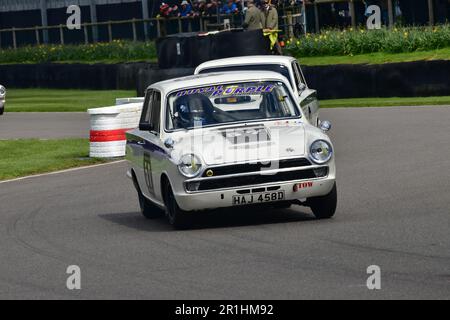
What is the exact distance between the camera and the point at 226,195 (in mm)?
12000

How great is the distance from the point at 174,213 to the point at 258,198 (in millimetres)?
851

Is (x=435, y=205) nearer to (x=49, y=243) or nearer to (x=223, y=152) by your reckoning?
(x=223, y=152)

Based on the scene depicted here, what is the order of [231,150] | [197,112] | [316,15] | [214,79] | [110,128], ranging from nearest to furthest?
[231,150]
[197,112]
[214,79]
[110,128]
[316,15]

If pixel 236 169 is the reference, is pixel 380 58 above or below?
below

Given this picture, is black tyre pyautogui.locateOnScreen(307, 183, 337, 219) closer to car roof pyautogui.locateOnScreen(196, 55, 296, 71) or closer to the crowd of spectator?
car roof pyautogui.locateOnScreen(196, 55, 296, 71)

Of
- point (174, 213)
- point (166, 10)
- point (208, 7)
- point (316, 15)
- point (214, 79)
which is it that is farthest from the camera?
point (166, 10)

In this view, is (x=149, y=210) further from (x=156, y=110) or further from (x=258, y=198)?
(x=258, y=198)

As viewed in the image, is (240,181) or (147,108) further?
(147,108)

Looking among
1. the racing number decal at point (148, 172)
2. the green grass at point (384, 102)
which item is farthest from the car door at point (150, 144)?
the green grass at point (384, 102)

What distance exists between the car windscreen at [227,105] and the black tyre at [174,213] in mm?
796

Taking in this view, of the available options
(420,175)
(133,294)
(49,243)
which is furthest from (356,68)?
(133,294)

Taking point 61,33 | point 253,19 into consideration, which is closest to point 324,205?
point 253,19

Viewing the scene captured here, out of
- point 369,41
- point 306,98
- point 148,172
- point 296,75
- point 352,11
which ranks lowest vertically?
point 148,172

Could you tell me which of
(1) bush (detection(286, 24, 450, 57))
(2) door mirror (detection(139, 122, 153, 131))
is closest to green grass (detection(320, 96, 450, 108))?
(1) bush (detection(286, 24, 450, 57))
